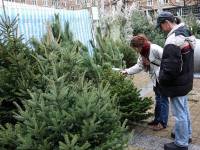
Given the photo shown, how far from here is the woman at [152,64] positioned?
18.2 ft

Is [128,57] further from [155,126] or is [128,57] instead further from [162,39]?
[155,126]

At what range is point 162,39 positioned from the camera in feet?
55.3

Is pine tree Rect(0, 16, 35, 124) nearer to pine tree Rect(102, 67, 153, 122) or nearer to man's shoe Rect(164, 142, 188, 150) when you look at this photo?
pine tree Rect(102, 67, 153, 122)

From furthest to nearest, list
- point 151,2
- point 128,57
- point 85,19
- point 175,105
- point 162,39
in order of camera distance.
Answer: point 151,2 < point 162,39 < point 128,57 < point 85,19 < point 175,105

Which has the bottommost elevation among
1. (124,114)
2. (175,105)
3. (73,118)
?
(124,114)

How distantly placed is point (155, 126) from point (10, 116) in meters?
2.93

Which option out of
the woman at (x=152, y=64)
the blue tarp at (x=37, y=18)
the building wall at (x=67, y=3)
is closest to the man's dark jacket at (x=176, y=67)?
the woman at (x=152, y=64)

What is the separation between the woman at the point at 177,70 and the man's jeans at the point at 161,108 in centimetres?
85

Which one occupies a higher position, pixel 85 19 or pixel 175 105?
→ pixel 85 19

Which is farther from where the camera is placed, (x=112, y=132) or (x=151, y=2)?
(x=151, y=2)

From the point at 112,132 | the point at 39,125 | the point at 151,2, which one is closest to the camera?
the point at 39,125

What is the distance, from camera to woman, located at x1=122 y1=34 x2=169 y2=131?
5.55 metres

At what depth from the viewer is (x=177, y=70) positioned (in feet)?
15.4

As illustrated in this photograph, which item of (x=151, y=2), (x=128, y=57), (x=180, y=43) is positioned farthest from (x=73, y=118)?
(x=151, y=2)
